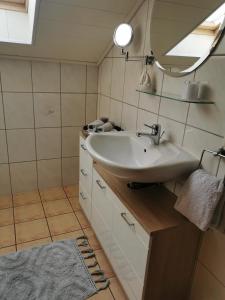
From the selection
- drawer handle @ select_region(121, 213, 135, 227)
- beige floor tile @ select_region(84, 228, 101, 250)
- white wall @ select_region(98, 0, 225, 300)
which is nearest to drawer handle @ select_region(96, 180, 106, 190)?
drawer handle @ select_region(121, 213, 135, 227)

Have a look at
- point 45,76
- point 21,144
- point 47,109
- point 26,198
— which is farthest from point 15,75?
point 26,198

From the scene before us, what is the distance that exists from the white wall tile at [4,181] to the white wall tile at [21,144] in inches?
4.0

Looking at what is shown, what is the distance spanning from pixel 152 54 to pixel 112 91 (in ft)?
2.17

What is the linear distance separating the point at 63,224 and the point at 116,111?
1103 millimetres

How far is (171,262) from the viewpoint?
119cm

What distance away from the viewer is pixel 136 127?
1.75m

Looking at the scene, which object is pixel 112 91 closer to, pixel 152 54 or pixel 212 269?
pixel 152 54

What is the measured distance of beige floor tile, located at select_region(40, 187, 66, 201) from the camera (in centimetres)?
246

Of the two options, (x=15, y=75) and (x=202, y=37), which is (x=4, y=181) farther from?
(x=202, y=37)

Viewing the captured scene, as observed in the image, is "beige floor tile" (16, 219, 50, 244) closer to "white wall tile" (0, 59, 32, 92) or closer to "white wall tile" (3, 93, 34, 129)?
"white wall tile" (3, 93, 34, 129)

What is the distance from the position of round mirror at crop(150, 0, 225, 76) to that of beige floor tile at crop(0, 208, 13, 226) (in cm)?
178

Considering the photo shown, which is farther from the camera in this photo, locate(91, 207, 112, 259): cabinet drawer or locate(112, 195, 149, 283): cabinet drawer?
locate(91, 207, 112, 259): cabinet drawer

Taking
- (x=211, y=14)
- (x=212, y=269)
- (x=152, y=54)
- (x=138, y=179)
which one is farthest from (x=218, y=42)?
(x=212, y=269)

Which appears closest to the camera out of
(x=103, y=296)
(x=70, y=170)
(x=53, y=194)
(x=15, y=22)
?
(x=103, y=296)
